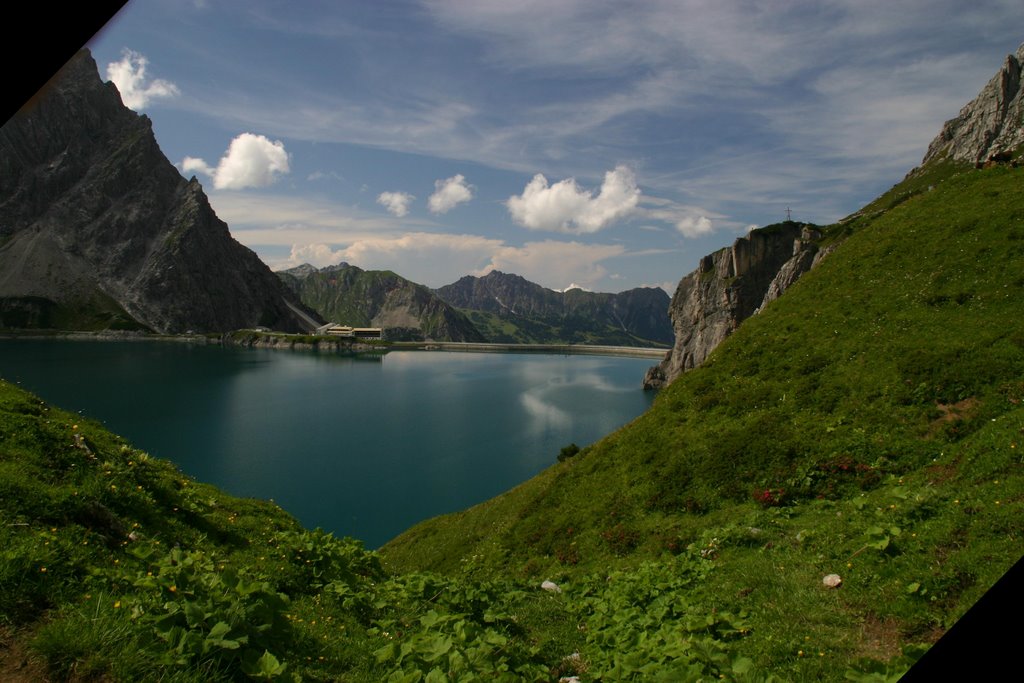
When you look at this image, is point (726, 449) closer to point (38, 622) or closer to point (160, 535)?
point (160, 535)

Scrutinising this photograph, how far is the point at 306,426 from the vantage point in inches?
3844

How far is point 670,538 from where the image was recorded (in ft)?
67.8

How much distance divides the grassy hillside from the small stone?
20cm

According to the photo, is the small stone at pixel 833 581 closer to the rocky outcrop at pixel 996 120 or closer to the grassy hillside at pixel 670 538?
the grassy hillside at pixel 670 538

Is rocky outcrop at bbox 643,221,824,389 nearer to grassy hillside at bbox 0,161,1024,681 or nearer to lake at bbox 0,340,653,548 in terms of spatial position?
lake at bbox 0,340,653,548

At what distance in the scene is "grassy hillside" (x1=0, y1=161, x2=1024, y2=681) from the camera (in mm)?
8557

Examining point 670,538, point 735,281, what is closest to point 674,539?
point 670,538

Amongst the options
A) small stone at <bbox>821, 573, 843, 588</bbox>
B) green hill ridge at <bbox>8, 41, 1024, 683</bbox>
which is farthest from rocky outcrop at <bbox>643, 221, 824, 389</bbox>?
small stone at <bbox>821, 573, 843, 588</bbox>

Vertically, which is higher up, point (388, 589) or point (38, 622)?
point (38, 622)

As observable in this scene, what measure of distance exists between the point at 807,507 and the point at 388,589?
1471 cm

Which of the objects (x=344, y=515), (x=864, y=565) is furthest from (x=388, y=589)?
(x=344, y=515)

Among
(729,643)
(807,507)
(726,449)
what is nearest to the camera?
(729,643)

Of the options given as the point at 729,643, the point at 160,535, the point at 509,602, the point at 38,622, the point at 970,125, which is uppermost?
the point at 970,125

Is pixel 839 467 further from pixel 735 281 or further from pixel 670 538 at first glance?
pixel 735 281
